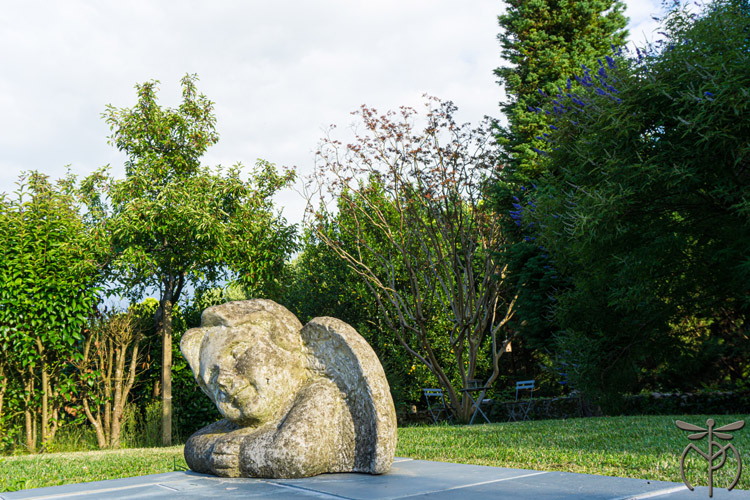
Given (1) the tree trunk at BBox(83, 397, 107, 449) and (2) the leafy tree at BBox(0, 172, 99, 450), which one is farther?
(1) the tree trunk at BBox(83, 397, 107, 449)

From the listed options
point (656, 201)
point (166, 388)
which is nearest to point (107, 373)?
point (166, 388)

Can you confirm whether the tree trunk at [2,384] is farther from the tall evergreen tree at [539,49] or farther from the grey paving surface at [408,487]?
the tall evergreen tree at [539,49]

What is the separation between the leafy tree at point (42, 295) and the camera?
866cm

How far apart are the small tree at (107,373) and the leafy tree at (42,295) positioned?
366mm

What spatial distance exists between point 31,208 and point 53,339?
2.15 m

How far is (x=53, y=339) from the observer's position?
883 centimetres

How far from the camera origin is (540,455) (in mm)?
5316

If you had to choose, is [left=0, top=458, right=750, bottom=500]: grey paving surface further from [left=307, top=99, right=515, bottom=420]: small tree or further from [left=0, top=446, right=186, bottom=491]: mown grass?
[left=307, top=99, right=515, bottom=420]: small tree

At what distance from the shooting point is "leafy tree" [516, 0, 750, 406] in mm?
7191

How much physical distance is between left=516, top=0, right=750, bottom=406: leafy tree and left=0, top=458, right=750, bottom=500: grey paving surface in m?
4.34

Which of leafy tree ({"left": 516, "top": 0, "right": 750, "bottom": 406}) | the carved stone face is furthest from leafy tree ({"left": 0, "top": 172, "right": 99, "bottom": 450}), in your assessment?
leafy tree ({"left": 516, "top": 0, "right": 750, "bottom": 406})

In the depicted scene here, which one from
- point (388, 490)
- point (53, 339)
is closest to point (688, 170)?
point (388, 490)

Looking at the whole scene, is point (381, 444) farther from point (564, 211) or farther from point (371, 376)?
point (564, 211)

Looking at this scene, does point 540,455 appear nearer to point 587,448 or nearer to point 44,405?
point 587,448
